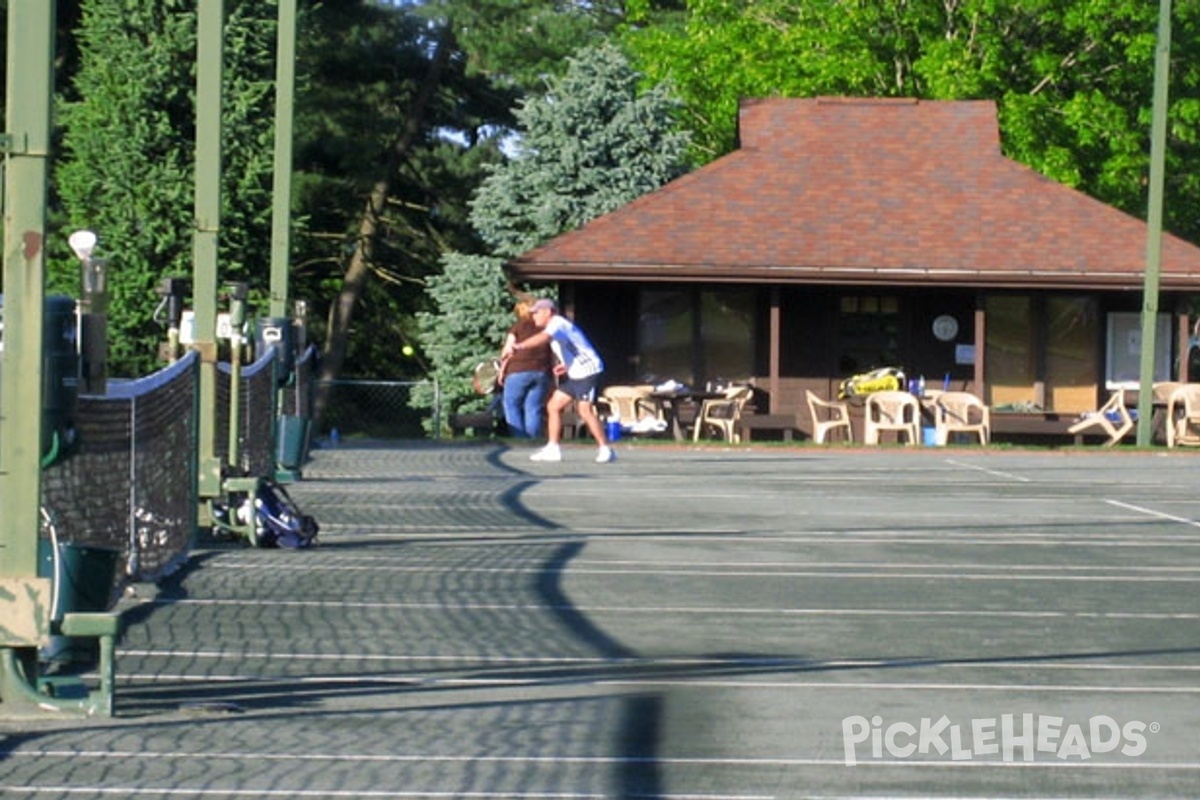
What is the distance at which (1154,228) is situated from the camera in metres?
32.2

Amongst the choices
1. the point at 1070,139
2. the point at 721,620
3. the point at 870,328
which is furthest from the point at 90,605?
the point at 1070,139

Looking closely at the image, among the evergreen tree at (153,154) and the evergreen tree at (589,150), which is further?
the evergreen tree at (589,150)

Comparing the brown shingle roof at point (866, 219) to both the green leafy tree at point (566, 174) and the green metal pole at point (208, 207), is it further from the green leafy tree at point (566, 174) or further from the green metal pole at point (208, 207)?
the green metal pole at point (208, 207)

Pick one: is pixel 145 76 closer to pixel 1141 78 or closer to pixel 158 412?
pixel 1141 78

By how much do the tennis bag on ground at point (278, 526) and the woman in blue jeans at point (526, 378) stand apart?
13.4 metres

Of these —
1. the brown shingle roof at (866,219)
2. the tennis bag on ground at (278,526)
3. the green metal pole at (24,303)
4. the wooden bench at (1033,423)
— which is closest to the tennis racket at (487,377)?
the brown shingle roof at (866,219)

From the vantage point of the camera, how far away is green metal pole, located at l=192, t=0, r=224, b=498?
1539 cm

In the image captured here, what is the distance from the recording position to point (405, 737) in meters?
8.08

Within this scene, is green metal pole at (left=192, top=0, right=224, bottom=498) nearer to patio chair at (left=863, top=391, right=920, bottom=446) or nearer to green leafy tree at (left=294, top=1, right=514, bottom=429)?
patio chair at (left=863, top=391, right=920, bottom=446)

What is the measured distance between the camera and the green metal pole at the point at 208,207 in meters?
15.4

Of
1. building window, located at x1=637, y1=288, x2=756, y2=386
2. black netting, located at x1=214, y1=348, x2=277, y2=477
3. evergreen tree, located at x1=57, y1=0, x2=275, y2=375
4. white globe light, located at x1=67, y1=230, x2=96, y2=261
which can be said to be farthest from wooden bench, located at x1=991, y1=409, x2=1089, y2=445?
white globe light, located at x1=67, y1=230, x2=96, y2=261

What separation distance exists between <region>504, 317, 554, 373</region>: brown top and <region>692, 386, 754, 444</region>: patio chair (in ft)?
15.5

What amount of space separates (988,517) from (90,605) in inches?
399

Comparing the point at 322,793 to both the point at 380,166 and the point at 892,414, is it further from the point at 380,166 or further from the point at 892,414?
the point at 380,166
